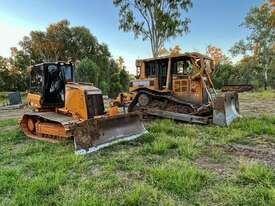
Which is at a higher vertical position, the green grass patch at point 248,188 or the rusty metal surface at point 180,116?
the rusty metal surface at point 180,116

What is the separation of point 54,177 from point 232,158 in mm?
3077

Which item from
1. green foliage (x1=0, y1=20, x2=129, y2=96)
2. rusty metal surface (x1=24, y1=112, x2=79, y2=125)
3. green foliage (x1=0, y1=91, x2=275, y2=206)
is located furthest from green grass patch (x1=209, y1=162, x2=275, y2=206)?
green foliage (x1=0, y1=20, x2=129, y2=96)

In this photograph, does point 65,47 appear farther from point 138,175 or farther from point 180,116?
point 138,175

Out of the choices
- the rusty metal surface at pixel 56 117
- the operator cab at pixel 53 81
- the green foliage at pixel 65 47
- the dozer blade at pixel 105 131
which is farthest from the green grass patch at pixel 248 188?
the green foliage at pixel 65 47

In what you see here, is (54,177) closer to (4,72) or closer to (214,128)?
(214,128)

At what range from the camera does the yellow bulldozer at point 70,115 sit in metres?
6.12

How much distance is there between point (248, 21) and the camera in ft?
123

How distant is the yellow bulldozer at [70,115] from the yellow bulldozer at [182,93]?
8.35ft

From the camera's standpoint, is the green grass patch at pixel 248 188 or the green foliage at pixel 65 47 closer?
the green grass patch at pixel 248 188

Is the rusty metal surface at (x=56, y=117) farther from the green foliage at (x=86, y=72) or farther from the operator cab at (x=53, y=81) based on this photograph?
the green foliage at (x=86, y=72)

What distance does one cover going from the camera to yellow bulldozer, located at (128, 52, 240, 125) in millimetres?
9086

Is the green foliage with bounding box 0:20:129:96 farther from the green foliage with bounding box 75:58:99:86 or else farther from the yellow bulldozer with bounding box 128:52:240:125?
the yellow bulldozer with bounding box 128:52:240:125

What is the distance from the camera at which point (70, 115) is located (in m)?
7.72

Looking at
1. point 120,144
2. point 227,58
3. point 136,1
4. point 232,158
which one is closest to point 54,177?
point 120,144
